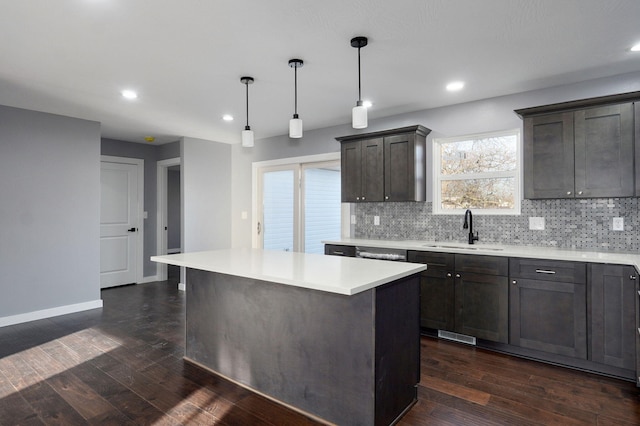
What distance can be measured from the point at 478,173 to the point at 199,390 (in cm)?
335

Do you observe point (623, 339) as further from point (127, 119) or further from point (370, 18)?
point (127, 119)

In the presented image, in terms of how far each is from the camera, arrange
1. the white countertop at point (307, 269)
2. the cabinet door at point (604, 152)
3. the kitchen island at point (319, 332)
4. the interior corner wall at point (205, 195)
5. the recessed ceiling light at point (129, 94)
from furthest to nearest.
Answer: the interior corner wall at point (205, 195) < the recessed ceiling light at point (129, 94) < the cabinet door at point (604, 152) < the kitchen island at point (319, 332) < the white countertop at point (307, 269)

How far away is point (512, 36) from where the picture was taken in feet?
8.20

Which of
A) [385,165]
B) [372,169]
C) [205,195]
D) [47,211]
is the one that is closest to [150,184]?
[205,195]

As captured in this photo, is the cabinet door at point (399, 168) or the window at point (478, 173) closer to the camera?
the window at point (478, 173)

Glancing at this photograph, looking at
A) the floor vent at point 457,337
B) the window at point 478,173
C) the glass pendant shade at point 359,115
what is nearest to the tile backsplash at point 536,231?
the window at point 478,173

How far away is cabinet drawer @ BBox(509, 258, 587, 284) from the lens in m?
2.86

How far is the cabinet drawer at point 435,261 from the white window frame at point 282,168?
138 centimetres

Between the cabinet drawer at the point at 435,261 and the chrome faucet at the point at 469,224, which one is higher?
the chrome faucet at the point at 469,224

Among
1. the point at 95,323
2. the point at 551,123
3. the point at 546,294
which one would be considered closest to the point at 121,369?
the point at 95,323

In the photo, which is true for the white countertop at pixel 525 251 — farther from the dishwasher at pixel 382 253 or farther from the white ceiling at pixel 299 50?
the white ceiling at pixel 299 50

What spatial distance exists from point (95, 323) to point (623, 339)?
491cm

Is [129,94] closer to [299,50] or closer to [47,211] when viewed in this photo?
[47,211]

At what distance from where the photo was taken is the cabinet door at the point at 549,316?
113 inches
